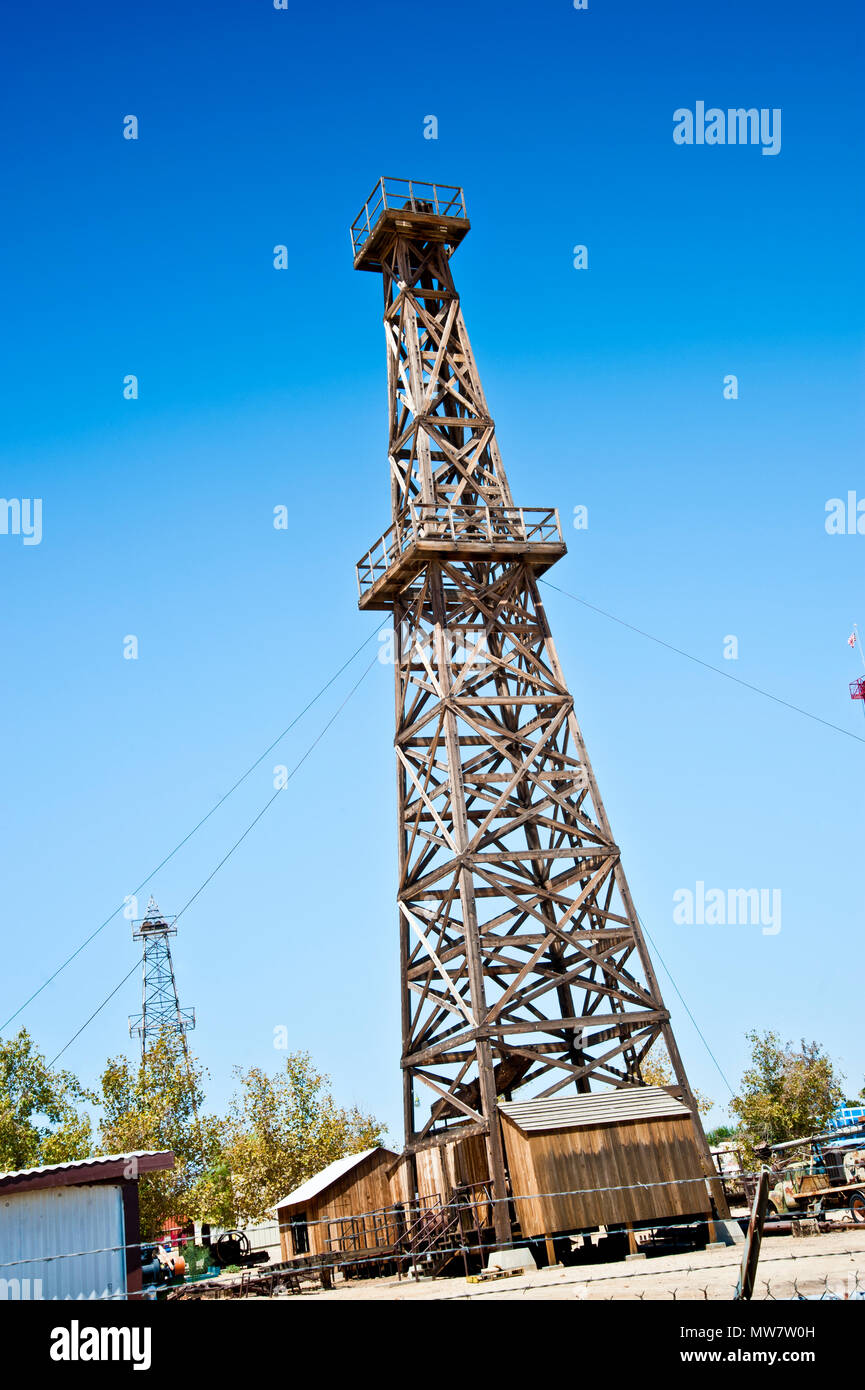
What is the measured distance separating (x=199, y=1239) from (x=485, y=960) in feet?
82.9

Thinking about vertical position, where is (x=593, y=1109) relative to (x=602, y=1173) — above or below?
above

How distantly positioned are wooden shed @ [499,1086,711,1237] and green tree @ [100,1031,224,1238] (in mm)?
21891

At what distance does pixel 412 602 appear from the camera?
91.4 ft

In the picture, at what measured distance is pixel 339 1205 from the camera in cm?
2902

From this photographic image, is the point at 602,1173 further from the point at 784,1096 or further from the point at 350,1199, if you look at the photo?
the point at 784,1096

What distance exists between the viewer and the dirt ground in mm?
12312

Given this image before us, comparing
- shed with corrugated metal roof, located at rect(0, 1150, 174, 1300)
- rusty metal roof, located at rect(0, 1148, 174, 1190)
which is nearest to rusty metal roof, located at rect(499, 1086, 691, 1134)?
rusty metal roof, located at rect(0, 1148, 174, 1190)

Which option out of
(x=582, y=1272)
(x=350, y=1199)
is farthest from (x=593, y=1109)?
(x=350, y=1199)

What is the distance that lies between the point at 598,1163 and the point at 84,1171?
29.0 ft

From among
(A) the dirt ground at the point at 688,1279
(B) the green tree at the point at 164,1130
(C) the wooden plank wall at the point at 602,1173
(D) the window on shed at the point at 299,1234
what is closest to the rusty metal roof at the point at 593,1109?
(C) the wooden plank wall at the point at 602,1173

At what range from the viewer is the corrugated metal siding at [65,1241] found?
618 inches

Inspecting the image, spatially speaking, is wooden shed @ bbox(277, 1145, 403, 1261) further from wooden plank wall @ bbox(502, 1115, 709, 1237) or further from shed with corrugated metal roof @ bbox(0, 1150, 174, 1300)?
shed with corrugated metal roof @ bbox(0, 1150, 174, 1300)

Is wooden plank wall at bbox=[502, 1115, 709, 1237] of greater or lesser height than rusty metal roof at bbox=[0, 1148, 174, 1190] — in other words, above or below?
below
